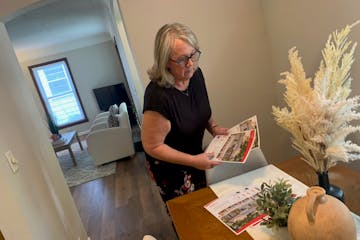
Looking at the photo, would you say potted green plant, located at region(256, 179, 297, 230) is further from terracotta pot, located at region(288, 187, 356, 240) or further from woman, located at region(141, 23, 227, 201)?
woman, located at region(141, 23, 227, 201)

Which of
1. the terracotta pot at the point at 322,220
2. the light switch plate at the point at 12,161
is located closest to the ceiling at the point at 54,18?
the light switch plate at the point at 12,161

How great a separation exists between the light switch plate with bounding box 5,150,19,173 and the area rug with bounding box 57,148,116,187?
2868 mm

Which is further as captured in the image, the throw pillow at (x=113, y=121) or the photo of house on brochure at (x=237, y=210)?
the throw pillow at (x=113, y=121)

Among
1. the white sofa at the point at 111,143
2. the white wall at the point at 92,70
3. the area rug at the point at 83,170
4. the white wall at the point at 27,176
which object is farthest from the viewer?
Answer: the white wall at the point at 92,70

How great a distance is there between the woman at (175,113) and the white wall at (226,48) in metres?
0.44

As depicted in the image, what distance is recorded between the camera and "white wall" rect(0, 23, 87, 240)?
4.80 feet

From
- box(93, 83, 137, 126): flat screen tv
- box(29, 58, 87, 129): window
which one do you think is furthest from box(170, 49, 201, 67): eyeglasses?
box(29, 58, 87, 129): window

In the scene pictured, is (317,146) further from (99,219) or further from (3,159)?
(99,219)

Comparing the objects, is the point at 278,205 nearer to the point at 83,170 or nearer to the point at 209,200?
the point at 209,200

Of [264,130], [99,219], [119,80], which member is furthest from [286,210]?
[119,80]

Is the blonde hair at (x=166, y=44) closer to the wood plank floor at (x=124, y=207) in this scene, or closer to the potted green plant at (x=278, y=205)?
the potted green plant at (x=278, y=205)

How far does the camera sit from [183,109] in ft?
4.52

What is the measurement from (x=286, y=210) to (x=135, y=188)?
3.00 meters

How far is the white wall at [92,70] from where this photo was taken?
7.58 metres
